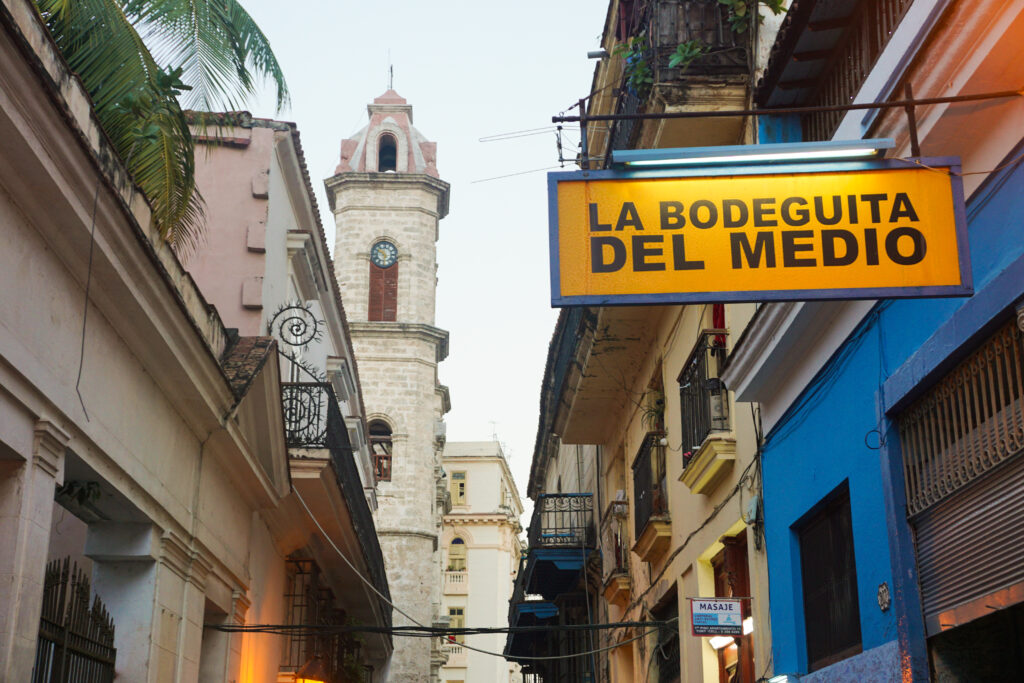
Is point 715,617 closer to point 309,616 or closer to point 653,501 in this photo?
point 653,501

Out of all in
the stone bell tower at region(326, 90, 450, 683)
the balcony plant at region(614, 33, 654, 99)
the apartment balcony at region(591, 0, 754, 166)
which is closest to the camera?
the apartment balcony at region(591, 0, 754, 166)

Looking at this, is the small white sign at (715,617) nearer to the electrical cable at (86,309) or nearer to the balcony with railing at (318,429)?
the balcony with railing at (318,429)

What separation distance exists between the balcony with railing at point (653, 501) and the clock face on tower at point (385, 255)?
28695mm

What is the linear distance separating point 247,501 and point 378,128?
3474cm

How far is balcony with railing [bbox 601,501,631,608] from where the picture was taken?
17.2m

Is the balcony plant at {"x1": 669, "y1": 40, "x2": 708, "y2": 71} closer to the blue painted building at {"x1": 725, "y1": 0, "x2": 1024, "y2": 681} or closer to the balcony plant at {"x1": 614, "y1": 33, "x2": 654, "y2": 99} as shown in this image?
the balcony plant at {"x1": 614, "y1": 33, "x2": 654, "y2": 99}

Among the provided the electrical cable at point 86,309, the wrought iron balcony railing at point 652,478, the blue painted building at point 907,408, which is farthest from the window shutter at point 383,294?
the electrical cable at point 86,309

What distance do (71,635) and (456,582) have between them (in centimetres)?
5830

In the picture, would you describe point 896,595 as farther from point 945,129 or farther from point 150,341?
point 150,341

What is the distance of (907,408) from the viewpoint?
701 cm

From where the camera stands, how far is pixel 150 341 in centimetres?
881

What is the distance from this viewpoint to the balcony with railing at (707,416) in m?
11.3

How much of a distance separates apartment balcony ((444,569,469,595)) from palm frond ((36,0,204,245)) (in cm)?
5702

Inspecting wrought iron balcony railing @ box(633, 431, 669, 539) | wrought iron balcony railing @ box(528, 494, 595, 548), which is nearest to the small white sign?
wrought iron balcony railing @ box(633, 431, 669, 539)
